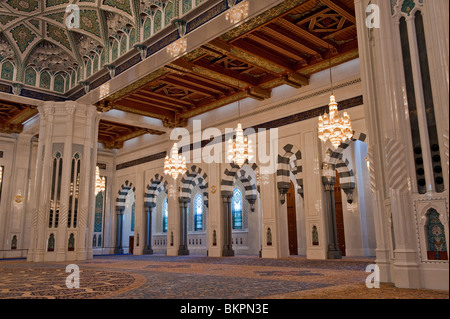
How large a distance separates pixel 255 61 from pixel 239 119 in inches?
85.1

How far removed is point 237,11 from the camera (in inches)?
247

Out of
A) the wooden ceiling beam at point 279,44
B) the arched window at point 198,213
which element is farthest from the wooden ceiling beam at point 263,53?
the arched window at point 198,213

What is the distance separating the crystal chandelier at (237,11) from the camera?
6141 millimetres

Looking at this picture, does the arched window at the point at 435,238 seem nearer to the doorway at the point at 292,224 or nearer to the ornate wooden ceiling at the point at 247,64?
the ornate wooden ceiling at the point at 247,64

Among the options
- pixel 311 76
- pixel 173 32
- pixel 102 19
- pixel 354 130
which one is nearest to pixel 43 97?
pixel 102 19

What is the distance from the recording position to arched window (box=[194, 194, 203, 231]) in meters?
14.3

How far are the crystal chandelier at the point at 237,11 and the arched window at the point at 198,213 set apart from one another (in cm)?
900

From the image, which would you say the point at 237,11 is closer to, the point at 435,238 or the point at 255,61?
the point at 255,61

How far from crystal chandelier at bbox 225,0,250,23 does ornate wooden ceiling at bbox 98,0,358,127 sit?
20 cm

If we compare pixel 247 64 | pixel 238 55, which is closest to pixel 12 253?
pixel 247 64

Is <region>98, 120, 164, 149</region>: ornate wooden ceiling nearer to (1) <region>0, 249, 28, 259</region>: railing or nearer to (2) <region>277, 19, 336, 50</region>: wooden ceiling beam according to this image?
(1) <region>0, 249, 28, 259</region>: railing

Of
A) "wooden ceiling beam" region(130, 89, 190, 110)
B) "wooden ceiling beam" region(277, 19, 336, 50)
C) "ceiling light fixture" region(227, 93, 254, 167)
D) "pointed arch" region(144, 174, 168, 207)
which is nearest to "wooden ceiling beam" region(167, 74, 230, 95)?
"wooden ceiling beam" region(130, 89, 190, 110)
